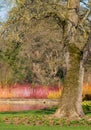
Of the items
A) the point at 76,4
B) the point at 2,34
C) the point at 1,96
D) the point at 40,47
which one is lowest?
the point at 1,96

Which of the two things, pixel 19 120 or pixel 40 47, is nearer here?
pixel 19 120

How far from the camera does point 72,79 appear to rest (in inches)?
785

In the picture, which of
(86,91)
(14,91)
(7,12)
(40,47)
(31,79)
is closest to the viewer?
(7,12)

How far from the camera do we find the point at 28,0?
19.7 metres

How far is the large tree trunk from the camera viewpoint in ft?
64.7

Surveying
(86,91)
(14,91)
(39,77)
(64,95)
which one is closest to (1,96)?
(14,91)

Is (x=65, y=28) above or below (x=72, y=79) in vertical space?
above

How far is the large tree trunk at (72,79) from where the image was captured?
19.7m

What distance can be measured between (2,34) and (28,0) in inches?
77.2

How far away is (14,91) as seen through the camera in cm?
4931

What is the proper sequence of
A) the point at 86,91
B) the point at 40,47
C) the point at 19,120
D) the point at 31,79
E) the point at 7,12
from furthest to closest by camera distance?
1. the point at 31,79
2. the point at 40,47
3. the point at 86,91
4. the point at 7,12
5. the point at 19,120

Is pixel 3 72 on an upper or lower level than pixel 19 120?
lower

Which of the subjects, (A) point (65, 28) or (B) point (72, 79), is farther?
(A) point (65, 28)

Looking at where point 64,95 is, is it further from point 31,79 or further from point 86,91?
point 31,79
